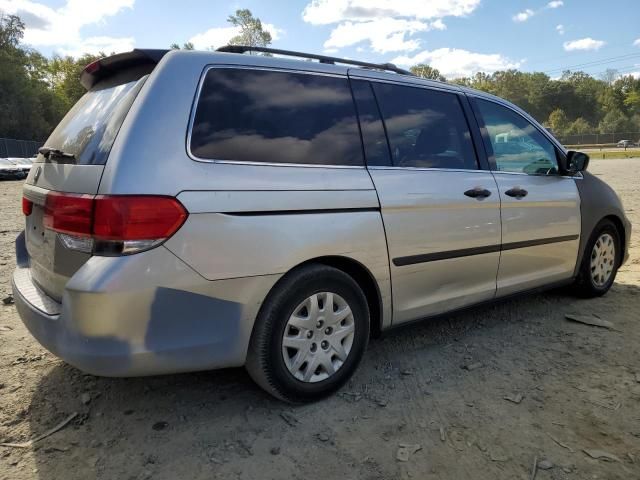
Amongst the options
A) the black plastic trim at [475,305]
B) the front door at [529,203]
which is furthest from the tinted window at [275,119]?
the front door at [529,203]

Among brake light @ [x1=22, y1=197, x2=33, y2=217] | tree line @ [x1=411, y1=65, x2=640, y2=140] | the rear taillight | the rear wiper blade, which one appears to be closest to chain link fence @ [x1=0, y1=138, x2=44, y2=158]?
brake light @ [x1=22, y1=197, x2=33, y2=217]

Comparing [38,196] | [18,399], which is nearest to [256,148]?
[38,196]

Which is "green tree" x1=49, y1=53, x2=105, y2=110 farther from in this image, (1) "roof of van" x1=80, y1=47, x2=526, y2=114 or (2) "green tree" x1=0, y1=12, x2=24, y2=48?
(1) "roof of van" x1=80, y1=47, x2=526, y2=114

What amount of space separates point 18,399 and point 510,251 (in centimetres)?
334

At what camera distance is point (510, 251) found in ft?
12.3

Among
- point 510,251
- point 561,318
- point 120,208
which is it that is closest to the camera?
point 120,208

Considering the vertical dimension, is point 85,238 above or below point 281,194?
below

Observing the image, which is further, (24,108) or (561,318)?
(24,108)

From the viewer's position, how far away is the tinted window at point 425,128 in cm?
319

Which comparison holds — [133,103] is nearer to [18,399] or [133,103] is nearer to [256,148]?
[256,148]

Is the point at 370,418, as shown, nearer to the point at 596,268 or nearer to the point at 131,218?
the point at 131,218

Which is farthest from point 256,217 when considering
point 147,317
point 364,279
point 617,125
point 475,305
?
point 617,125

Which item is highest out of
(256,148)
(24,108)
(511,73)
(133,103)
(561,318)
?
(511,73)

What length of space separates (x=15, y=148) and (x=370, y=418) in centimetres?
4200
